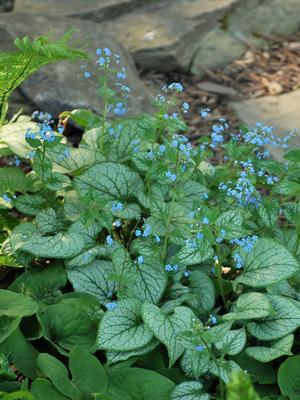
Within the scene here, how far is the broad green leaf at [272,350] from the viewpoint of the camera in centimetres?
210

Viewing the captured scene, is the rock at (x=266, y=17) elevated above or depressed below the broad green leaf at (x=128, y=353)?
below

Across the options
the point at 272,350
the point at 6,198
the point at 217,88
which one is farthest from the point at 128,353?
the point at 217,88

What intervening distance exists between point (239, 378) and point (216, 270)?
113 cm

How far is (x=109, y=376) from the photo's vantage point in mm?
2094

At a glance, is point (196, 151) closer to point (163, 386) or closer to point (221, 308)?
point (221, 308)

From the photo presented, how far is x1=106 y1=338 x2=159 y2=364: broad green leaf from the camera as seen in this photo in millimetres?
2131

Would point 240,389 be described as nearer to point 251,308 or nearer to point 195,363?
point 195,363

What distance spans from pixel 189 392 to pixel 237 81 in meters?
2.69

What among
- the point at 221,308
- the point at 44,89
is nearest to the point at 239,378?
the point at 221,308

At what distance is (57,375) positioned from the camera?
2.01 metres

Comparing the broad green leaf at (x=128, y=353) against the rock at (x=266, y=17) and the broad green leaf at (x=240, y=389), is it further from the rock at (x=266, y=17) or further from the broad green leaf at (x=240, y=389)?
the rock at (x=266, y=17)

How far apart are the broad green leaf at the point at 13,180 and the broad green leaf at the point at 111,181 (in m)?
0.24

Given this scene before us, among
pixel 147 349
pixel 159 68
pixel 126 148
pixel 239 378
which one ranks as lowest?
pixel 159 68

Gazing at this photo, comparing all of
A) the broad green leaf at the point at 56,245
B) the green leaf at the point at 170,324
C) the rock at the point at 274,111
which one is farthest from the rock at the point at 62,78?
the green leaf at the point at 170,324
